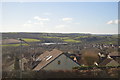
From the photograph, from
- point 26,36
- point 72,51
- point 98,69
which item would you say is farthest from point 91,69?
point 26,36

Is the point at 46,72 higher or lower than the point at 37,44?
lower

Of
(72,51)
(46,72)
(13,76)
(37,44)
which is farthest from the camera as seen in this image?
(72,51)

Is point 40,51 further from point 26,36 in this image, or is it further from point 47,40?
point 26,36

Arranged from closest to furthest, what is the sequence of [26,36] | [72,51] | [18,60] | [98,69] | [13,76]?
[13,76] → [98,69] → [18,60] → [26,36] → [72,51]

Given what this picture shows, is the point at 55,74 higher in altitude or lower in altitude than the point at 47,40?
lower

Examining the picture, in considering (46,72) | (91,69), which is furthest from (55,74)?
(91,69)

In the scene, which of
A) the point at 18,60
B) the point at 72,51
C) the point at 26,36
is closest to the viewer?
the point at 18,60

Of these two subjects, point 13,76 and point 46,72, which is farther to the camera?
point 46,72

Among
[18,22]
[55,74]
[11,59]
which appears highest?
[18,22]

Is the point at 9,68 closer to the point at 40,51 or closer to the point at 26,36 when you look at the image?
the point at 26,36

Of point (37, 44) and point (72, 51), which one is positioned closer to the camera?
point (37, 44)
